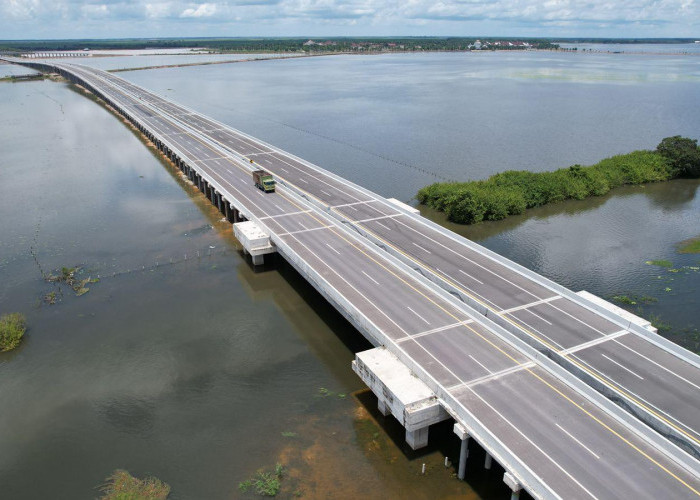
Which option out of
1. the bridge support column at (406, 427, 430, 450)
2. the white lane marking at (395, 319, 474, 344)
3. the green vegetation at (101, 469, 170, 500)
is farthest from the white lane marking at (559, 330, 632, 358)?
the green vegetation at (101, 469, 170, 500)

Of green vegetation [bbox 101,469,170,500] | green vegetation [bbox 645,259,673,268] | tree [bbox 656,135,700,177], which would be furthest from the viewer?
tree [bbox 656,135,700,177]

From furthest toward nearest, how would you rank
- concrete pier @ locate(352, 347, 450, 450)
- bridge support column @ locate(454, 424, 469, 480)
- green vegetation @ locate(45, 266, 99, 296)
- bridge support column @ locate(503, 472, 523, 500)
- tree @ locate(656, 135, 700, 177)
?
1. tree @ locate(656, 135, 700, 177)
2. green vegetation @ locate(45, 266, 99, 296)
3. concrete pier @ locate(352, 347, 450, 450)
4. bridge support column @ locate(454, 424, 469, 480)
5. bridge support column @ locate(503, 472, 523, 500)

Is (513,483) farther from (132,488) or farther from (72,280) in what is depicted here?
(72,280)

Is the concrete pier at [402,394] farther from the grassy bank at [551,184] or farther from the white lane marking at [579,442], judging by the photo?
the grassy bank at [551,184]

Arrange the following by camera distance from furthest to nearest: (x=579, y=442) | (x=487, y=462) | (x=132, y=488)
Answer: (x=487, y=462)
(x=132, y=488)
(x=579, y=442)

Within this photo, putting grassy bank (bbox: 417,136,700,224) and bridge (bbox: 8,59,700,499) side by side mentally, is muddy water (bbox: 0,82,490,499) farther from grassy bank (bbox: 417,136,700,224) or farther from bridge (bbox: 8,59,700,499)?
grassy bank (bbox: 417,136,700,224)

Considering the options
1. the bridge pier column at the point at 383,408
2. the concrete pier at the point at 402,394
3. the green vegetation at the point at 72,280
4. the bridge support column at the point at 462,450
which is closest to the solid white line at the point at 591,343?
the concrete pier at the point at 402,394

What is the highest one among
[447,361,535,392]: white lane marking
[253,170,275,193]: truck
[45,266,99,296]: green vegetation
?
[253,170,275,193]: truck

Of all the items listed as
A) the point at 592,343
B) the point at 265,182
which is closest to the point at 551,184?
the point at 265,182
